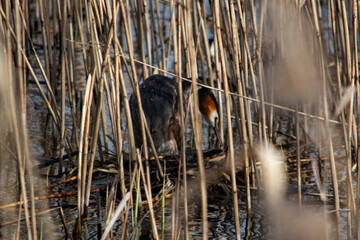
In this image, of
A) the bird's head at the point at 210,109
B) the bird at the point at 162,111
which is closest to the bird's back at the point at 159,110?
the bird at the point at 162,111

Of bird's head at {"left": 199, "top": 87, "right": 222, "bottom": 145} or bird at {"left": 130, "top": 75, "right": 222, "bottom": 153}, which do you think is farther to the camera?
bird's head at {"left": 199, "top": 87, "right": 222, "bottom": 145}

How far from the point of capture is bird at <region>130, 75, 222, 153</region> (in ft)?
13.9

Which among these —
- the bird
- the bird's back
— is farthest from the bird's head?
the bird's back

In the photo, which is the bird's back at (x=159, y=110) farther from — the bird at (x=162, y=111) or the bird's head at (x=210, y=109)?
the bird's head at (x=210, y=109)

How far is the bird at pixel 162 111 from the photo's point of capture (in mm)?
4250

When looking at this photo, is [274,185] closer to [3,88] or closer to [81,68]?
[3,88]

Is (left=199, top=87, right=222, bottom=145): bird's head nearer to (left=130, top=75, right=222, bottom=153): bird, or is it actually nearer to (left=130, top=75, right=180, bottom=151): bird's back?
(left=130, top=75, right=222, bottom=153): bird

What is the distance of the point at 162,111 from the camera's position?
427 cm

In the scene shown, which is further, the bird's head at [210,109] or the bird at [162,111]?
the bird's head at [210,109]

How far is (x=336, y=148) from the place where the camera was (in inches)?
177

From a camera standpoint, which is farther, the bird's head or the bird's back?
the bird's head

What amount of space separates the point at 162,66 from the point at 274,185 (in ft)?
10.2

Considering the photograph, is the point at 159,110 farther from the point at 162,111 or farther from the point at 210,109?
the point at 210,109

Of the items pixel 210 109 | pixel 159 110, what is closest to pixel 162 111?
pixel 159 110
